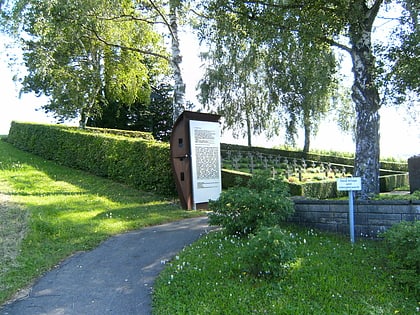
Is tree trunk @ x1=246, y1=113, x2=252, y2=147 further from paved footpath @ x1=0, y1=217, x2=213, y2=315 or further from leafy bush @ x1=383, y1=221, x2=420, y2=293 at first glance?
leafy bush @ x1=383, y1=221, x2=420, y2=293

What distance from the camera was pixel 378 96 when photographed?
8500 mm

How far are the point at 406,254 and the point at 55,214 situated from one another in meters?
7.50

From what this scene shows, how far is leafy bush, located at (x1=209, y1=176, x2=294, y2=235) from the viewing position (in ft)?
20.6

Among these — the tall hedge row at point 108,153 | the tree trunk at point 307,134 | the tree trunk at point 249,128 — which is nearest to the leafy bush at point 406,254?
the tall hedge row at point 108,153

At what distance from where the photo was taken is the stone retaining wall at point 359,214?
5902mm

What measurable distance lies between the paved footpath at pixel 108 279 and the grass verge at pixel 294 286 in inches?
12.8

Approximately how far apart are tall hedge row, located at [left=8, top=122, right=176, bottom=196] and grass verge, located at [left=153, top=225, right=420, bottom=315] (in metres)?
6.94

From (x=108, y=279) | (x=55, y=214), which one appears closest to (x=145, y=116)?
(x=55, y=214)

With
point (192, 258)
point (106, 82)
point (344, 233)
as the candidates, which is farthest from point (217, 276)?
point (106, 82)

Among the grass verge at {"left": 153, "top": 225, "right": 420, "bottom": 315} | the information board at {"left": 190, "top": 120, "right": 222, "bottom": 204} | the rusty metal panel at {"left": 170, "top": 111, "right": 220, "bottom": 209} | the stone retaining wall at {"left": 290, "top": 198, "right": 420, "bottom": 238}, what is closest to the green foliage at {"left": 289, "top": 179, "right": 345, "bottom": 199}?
the information board at {"left": 190, "top": 120, "right": 222, "bottom": 204}

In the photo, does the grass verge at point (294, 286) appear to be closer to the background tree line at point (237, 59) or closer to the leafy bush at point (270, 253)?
the leafy bush at point (270, 253)

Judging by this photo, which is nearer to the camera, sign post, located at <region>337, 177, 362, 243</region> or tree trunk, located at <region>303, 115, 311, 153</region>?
sign post, located at <region>337, 177, 362, 243</region>

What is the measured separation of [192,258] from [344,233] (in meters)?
3.01

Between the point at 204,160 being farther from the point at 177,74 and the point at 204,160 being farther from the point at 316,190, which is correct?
the point at 316,190
